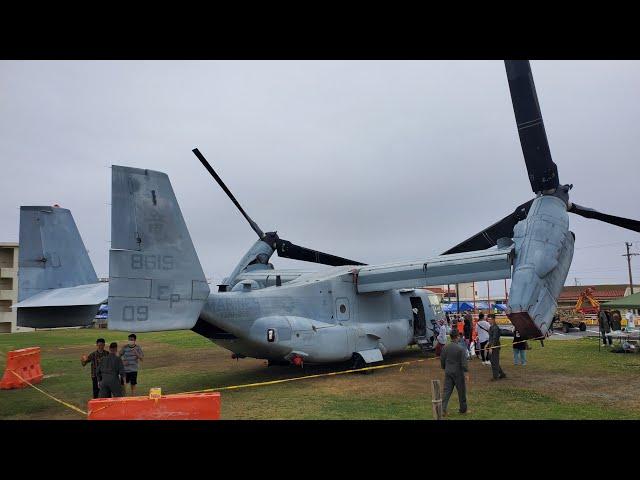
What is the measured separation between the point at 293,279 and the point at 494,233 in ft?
25.0

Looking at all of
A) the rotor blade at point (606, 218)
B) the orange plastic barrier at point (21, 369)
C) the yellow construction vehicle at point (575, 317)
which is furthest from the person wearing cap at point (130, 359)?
the yellow construction vehicle at point (575, 317)

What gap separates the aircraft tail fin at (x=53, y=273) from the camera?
1188 centimetres

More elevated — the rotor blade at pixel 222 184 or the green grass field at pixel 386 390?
the rotor blade at pixel 222 184

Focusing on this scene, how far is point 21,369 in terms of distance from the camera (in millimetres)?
14852

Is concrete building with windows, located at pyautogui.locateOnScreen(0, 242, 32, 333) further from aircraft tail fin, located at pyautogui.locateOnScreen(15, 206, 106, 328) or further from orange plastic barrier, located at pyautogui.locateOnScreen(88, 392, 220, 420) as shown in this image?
orange plastic barrier, located at pyautogui.locateOnScreen(88, 392, 220, 420)

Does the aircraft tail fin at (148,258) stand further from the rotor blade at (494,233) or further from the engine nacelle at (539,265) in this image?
the rotor blade at (494,233)

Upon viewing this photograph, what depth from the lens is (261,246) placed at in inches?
770

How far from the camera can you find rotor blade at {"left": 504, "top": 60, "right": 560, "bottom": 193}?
11977 mm

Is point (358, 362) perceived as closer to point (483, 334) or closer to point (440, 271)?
point (440, 271)

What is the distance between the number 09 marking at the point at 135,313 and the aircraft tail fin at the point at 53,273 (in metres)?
2.68
